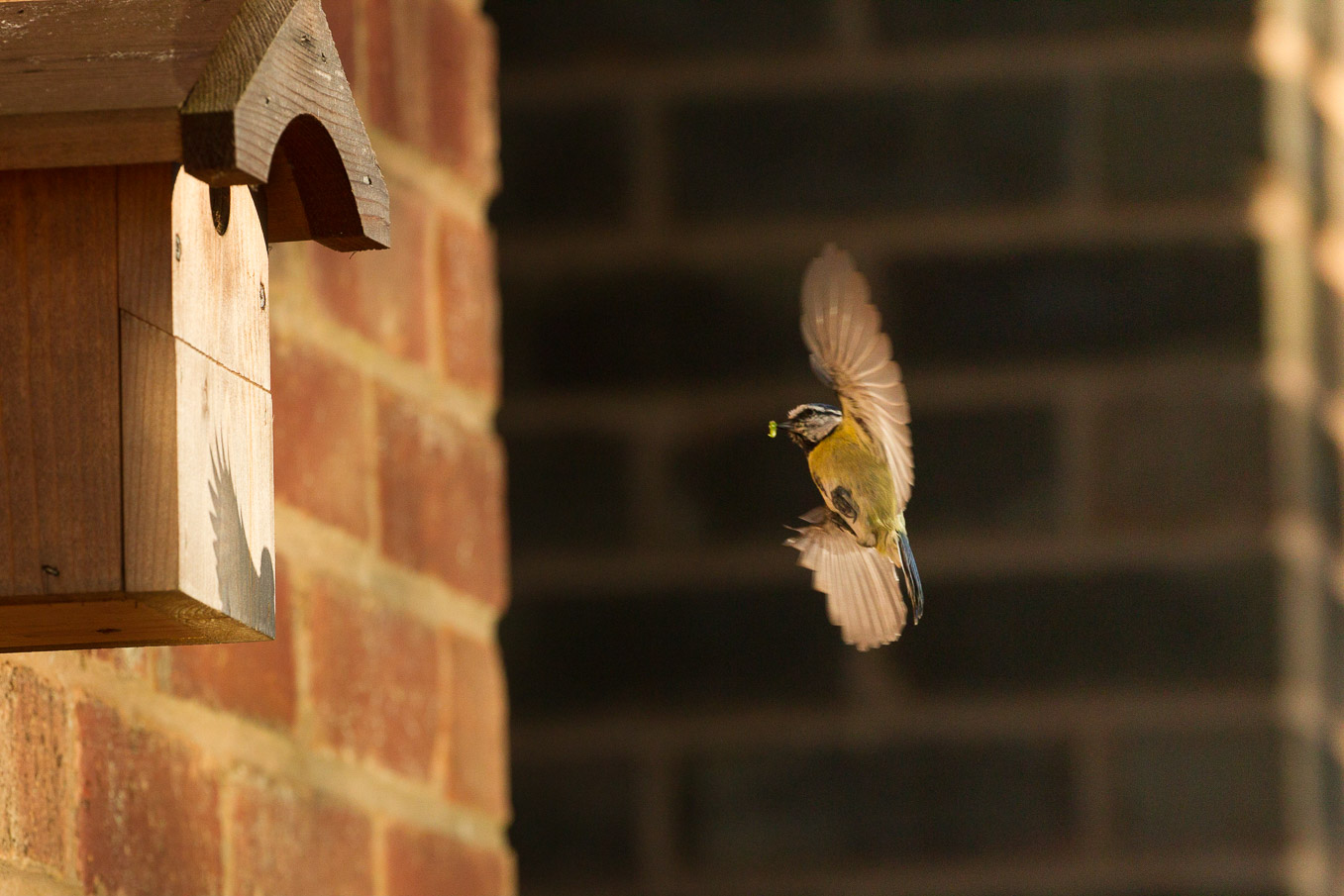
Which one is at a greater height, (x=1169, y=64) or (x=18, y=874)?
(x=1169, y=64)

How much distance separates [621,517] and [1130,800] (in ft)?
1.98

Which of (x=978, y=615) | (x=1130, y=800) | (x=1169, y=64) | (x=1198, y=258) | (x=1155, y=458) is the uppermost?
(x=1169, y=64)

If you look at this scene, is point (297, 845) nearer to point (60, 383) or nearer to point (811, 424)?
point (811, 424)

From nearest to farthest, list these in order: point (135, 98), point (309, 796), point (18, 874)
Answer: point (135, 98) < point (18, 874) < point (309, 796)

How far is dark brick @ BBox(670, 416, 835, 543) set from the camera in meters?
2.31

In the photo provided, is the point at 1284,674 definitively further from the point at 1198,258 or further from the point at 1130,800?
the point at 1198,258

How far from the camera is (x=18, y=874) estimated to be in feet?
3.30

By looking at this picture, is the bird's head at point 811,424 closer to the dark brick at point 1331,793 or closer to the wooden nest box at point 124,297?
the wooden nest box at point 124,297

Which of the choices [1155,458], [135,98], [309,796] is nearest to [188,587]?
[135,98]

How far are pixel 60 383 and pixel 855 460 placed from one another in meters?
0.50

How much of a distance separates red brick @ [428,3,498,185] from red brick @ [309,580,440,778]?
366mm

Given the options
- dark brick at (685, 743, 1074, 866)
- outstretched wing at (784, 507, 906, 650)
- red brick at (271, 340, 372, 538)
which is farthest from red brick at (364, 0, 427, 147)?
dark brick at (685, 743, 1074, 866)

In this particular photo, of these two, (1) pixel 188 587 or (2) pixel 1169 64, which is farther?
(2) pixel 1169 64

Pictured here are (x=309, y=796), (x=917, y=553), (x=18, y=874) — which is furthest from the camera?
(x=917, y=553)
